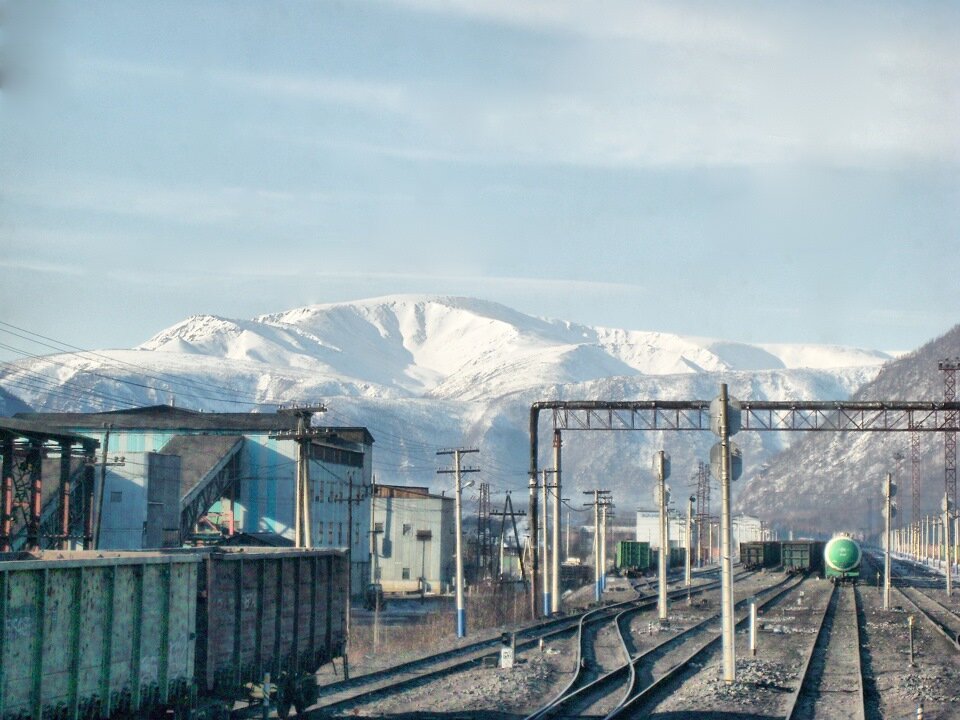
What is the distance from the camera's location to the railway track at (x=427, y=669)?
77.9 ft

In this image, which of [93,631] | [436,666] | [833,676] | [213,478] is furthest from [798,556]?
[93,631]

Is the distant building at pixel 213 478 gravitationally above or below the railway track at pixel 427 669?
above

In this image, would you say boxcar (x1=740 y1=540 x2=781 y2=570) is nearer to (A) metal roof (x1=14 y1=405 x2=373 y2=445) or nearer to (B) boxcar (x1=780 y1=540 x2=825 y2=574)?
(B) boxcar (x1=780 y1=540 x2=825 y2=574)

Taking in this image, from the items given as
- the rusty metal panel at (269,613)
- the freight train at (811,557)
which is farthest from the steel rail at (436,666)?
the freight train at (811,557)

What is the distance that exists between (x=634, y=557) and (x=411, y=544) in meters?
16.9

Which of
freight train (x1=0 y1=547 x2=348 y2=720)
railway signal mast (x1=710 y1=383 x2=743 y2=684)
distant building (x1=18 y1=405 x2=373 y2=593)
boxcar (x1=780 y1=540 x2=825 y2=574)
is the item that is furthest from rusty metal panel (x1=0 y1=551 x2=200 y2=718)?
boxcar (x1=780 y1=540 x2=825 y2=574)

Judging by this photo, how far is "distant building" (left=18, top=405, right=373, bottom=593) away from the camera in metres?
61.1

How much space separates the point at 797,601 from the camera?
58.2 meters

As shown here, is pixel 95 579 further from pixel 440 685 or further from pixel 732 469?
pixel 732 469

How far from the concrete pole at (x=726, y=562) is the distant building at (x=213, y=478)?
32.3 metres

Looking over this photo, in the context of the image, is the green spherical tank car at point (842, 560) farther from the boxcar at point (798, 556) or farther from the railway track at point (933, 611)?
the boxcar at point (798, 556)

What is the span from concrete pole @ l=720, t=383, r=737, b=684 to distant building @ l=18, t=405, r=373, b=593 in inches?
1272

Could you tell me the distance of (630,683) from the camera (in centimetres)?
2580

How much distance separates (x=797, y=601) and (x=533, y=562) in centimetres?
1404
